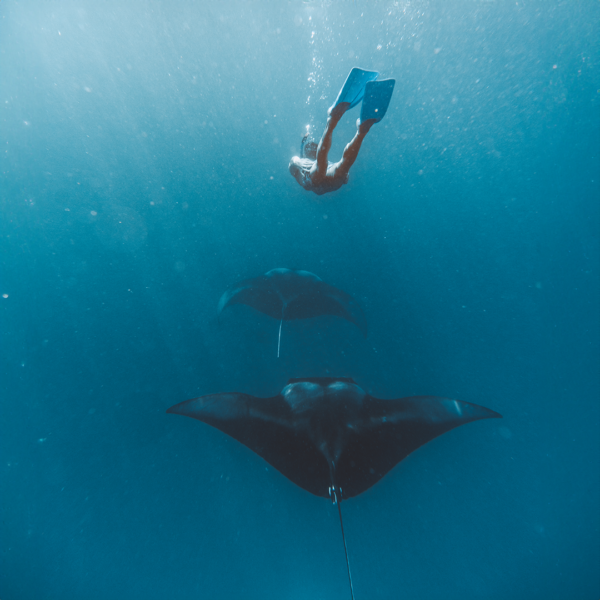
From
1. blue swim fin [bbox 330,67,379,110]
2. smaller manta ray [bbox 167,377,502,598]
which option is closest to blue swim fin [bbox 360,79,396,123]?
blue swim fin [bbox 330,67,379,110]

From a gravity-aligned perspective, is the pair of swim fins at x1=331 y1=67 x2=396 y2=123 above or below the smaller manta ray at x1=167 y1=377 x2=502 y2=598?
above

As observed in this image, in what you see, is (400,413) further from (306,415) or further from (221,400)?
(221,400)

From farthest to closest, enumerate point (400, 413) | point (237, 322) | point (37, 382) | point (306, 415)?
point (237, 322) → point (37, 382) → point (400, 413) → point (306, 415)

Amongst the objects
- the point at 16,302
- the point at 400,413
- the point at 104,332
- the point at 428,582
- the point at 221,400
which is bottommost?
the point at 428,582

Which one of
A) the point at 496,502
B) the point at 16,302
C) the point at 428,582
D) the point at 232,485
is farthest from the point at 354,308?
the point at 16,302

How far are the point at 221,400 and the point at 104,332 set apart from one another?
6153mm

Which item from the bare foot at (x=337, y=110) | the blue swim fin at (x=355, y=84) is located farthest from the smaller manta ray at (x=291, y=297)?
the blue swim fin at (x=355, y=84)

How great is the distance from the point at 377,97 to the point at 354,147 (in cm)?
53

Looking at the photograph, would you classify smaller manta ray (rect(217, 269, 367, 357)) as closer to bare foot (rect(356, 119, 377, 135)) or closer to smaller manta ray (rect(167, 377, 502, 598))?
smaller manta ray (rect(167, 377, 502, 598))

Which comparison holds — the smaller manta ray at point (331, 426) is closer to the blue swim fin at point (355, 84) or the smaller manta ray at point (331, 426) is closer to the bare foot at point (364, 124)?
the bare foot at point (364, 124)

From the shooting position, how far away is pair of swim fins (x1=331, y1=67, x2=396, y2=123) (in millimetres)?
2305

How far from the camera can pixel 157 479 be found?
5.46 meters

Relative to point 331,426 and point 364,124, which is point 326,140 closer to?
point 364,124

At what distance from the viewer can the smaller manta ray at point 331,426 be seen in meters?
2.24
